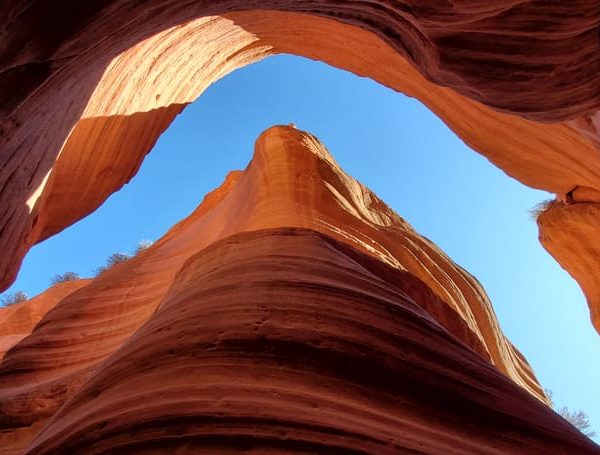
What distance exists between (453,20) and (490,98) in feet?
3.21

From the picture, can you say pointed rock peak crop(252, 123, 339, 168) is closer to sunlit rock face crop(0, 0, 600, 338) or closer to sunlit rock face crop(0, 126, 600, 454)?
sunlit rock face crop(0, 0, 600, 338)

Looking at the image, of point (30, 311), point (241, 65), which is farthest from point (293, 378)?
point (30, 311)

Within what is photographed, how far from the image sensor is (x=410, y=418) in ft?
7.54

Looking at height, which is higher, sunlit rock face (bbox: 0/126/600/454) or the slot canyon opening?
the slot canyon opening

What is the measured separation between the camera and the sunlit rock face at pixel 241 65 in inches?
107

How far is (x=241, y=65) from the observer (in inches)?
383

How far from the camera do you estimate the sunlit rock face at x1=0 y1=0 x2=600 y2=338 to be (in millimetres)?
2721

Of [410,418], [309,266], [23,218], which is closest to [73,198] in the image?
[23,218]

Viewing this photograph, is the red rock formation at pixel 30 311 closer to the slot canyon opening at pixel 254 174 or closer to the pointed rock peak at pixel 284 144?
the slot canyon opening at pixel 254 174

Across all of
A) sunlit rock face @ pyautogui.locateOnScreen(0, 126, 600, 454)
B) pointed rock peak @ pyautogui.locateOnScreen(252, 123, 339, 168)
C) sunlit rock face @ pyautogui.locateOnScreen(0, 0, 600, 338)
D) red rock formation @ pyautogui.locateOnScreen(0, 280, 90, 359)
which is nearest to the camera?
sunlit rock face @ pyautogui.locateOnScreen(0, 126, 600, 454)

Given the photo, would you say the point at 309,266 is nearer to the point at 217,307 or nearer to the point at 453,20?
the point at 217,307

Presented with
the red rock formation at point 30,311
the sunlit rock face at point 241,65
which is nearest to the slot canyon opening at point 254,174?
the sunlit rock face at point 241,65

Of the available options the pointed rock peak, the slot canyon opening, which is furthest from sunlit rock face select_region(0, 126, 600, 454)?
the pointed rock peak

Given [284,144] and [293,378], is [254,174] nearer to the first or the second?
[284,144]
